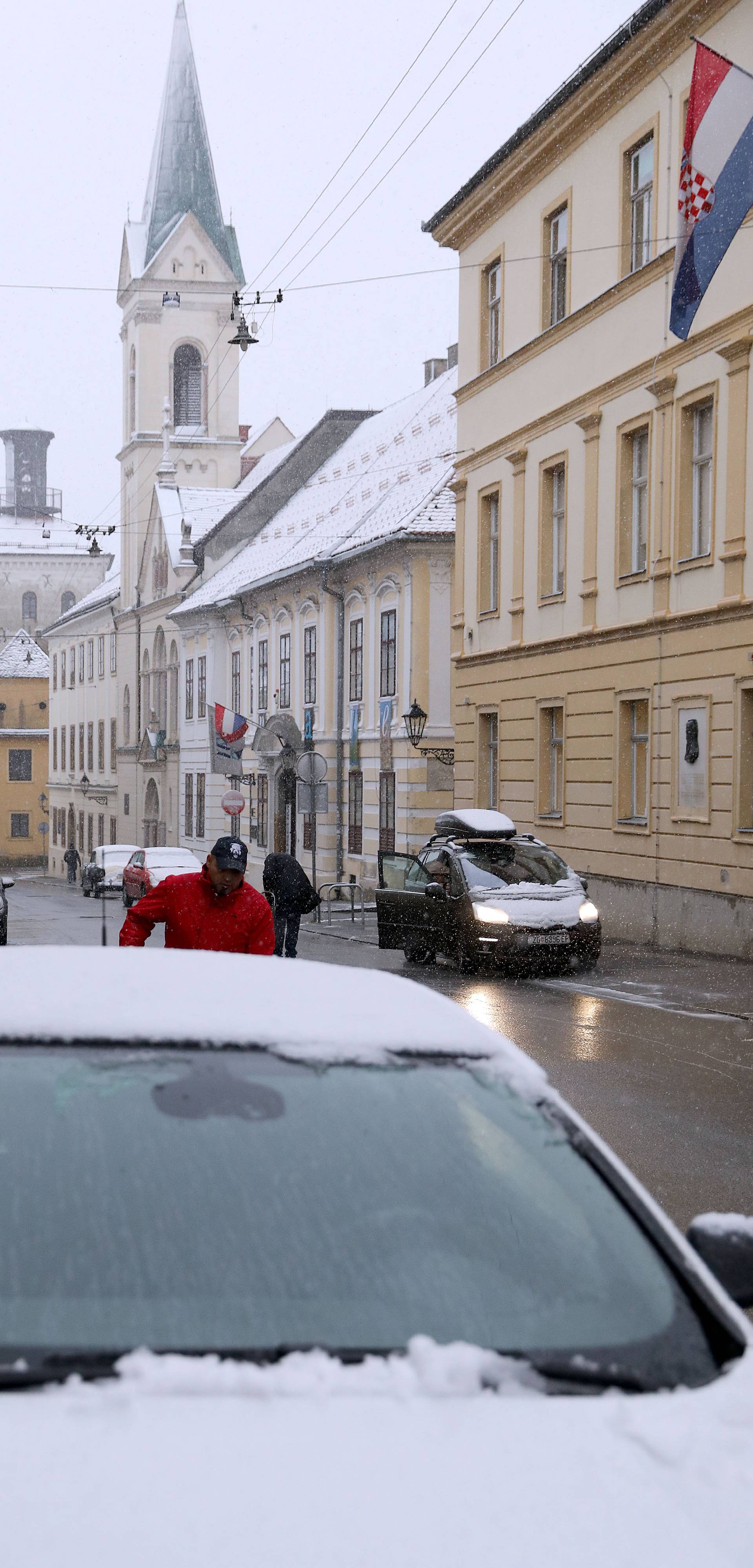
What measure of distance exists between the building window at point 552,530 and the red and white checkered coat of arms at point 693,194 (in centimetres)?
1076

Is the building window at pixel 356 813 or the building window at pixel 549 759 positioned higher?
the building window at pixel 549 759

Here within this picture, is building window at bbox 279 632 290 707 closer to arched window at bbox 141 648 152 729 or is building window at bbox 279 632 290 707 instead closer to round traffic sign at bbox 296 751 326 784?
round traffic sign at bbox 296 751 326 784

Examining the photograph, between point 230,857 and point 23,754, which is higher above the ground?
point 230,857

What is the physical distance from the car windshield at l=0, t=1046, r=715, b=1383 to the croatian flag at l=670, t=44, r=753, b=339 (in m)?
13.7

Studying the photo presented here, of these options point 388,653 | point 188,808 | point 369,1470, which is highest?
point 388,653

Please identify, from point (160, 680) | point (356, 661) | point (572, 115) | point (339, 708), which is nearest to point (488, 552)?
point (572, 115)

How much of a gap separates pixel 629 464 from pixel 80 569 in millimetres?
91029

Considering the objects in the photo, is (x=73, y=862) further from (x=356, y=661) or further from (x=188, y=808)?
(x=356, y=661)

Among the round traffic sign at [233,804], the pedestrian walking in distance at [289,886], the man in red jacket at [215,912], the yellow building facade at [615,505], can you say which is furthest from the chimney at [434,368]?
the man in red jacket at [215,912]

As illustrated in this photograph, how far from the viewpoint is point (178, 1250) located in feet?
8.39

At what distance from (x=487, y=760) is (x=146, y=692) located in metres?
39.9

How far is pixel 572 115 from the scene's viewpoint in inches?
996

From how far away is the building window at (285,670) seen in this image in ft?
158

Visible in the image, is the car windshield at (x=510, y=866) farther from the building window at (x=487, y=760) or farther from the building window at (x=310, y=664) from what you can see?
the building window at (x=310, y=664)
